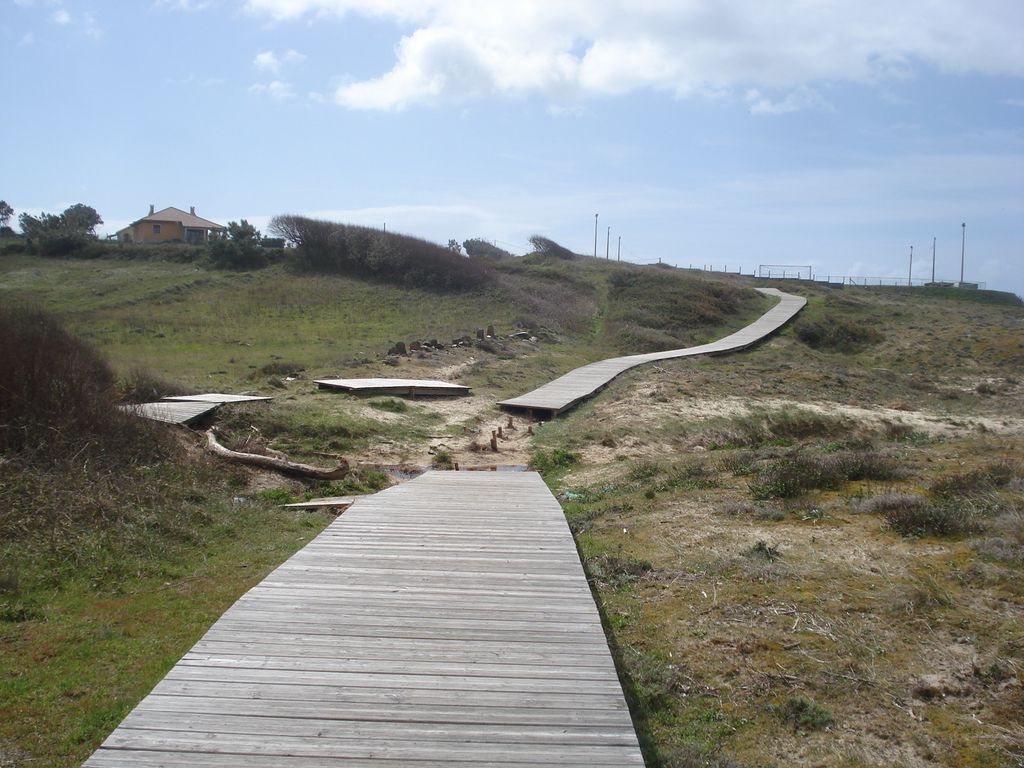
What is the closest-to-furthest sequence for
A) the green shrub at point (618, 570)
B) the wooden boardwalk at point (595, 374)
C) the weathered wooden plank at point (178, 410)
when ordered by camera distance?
the green shrub at point (618, 570), the weathered wooden plank at point (178, 410), the wooden boardwalk at point (595, 374)

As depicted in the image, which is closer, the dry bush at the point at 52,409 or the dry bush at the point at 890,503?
the dry bush at the point at 890,503

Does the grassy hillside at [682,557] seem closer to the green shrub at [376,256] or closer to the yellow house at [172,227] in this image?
the green shrub at [376,256]

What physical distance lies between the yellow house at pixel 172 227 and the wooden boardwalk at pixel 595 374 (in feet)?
152

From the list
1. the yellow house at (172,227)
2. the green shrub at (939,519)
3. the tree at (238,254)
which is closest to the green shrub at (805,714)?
the green shrub at (939,519)

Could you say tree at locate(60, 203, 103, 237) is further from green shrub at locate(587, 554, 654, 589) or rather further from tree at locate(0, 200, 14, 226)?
green shrub at locate(587, 554, 654, 589)

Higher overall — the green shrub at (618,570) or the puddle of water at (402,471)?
the green shrub at (618,570)

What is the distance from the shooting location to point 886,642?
570 centimetres

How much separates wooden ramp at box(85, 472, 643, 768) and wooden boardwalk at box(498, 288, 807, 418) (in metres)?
13.2

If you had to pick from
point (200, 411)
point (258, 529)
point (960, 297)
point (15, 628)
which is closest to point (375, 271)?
point (200, 411)

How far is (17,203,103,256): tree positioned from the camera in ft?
187

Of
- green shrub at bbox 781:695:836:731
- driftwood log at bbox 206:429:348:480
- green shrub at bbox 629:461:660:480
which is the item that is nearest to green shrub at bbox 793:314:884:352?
green shrub at bbox 629:461:660:480

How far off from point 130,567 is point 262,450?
5.95m

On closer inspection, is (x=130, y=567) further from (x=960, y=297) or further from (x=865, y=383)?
(x=960, y=297)

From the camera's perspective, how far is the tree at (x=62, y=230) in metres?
57.0
